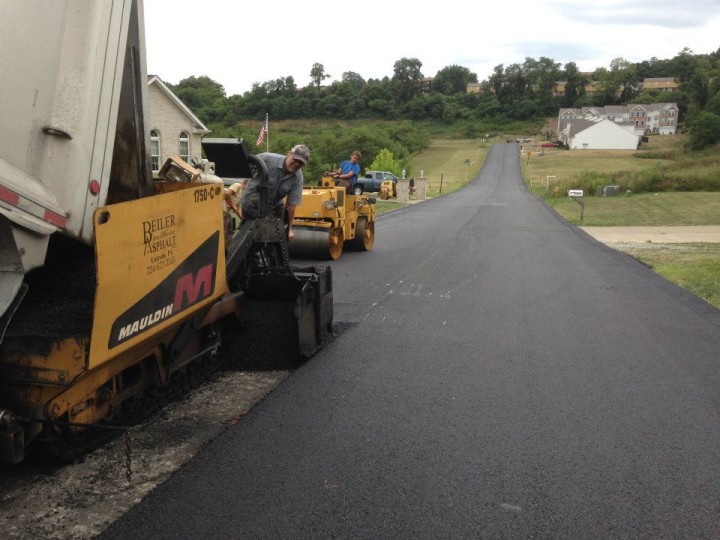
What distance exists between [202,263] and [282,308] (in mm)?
1551

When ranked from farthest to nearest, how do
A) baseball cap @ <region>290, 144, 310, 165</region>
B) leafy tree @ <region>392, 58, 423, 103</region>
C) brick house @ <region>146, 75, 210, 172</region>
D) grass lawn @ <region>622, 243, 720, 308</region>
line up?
leafy tree @ <region>392, 58, 423, 103</region>, brick house @ <region>146, 75, 210, 172</region>, grass lawn @ <region>622, 243, 720, 308</region>, baseball cap @ <region>290, 144, 310, 165</region>

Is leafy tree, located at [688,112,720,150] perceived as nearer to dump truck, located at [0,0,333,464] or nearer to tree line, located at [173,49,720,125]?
tree line, located at [173,49,720,125]

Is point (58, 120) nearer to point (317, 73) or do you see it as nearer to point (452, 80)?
point (317, 73)

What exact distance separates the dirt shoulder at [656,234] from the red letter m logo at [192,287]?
1442cm

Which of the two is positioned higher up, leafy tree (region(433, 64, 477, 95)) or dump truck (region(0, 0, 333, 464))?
leafy tree (region(433, 64, 477, 95))

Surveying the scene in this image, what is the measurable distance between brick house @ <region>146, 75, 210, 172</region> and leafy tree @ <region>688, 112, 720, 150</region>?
63607 mm

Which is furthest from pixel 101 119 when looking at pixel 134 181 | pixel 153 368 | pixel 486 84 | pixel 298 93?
pixel 486 84

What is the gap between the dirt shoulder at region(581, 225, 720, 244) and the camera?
57.3 ft

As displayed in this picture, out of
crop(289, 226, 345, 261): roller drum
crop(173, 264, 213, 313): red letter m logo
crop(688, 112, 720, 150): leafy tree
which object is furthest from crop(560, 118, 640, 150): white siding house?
crop(173, 264, 213, 313): red letter m logo

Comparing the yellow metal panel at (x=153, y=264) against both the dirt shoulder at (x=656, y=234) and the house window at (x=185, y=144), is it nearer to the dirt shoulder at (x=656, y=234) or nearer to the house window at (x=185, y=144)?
the dirt shoulder at (x=656, y=234)

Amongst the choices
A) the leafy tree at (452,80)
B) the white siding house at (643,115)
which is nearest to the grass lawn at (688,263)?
the white siding house at (643,115)

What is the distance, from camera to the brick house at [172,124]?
3247cm

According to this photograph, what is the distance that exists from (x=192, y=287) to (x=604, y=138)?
105m

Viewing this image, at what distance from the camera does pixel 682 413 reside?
4.73 metres
